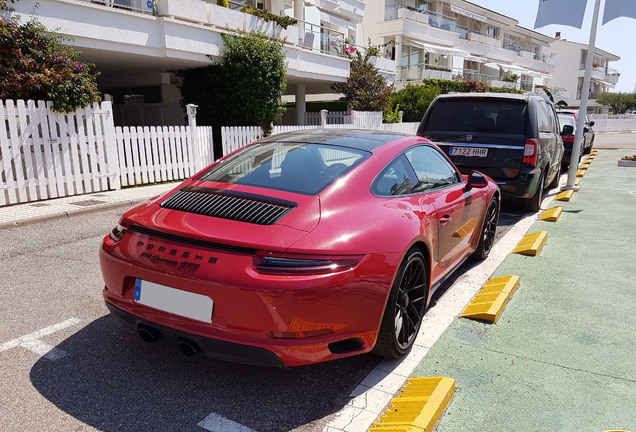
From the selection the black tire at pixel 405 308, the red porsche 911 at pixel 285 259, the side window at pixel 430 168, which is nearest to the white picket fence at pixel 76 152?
the red porsche 911 at pixel 285 259

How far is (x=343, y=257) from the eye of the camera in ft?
8.02

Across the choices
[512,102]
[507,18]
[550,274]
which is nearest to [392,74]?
[512,102]

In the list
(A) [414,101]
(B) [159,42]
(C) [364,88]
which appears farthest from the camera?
(A) [414,101]

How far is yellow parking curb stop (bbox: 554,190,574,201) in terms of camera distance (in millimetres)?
8930

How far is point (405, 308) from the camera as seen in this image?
3053 mm

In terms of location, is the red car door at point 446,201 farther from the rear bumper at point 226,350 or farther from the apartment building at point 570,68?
the apartment building at point 570,68

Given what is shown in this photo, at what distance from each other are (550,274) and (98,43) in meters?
11.1

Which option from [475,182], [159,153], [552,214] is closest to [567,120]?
[552,214]

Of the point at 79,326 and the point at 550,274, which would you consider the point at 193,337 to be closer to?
the point at 79,326

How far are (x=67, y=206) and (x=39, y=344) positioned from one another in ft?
17.3

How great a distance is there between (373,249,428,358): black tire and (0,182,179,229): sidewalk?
6.06m

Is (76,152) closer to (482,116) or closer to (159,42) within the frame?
(159,42)

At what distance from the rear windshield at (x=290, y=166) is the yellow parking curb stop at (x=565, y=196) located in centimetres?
717

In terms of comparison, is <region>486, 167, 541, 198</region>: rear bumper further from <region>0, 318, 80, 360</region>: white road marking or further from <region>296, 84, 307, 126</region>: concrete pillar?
<region>296, 84, 307, 126</region>: concrete pillar
